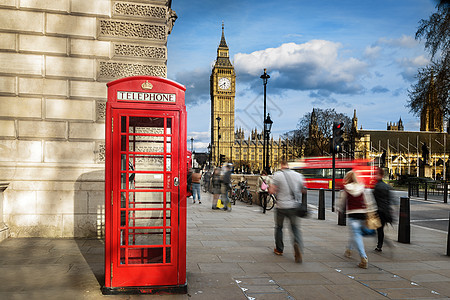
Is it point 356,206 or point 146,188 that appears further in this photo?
point 356,206

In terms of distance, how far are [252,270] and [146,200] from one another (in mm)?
2291

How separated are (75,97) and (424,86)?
21266 millimetres

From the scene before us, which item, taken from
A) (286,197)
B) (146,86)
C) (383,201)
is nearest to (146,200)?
(146,86)

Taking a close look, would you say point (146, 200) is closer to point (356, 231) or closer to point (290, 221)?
point (290, 221)

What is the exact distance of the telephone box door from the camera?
16.0 feet

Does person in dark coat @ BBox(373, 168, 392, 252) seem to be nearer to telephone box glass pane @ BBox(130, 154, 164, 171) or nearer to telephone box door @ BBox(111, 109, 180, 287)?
telephone box door @ BBox(111, 109, 180, 287)

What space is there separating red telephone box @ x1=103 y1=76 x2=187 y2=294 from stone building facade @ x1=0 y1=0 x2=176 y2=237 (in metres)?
3.76

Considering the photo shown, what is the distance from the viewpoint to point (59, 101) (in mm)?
8477

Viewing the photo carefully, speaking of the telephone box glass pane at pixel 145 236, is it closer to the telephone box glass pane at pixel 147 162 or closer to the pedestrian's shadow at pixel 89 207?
the telephone box glass pane at pixel 147 162

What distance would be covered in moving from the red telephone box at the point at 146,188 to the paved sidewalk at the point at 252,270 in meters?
0.31

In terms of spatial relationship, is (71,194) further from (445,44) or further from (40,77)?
(445,44)

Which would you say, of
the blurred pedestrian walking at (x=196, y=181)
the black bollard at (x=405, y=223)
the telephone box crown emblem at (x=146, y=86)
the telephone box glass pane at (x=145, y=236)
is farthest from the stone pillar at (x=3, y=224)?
the blurred pedestrian walking at (x=196, y=181)

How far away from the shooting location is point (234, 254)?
24.1 ft

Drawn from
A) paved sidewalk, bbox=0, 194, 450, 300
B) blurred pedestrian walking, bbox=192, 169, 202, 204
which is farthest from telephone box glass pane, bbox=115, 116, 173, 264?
blurred pedestrian walking, bbox=192, 169, 202, 204
